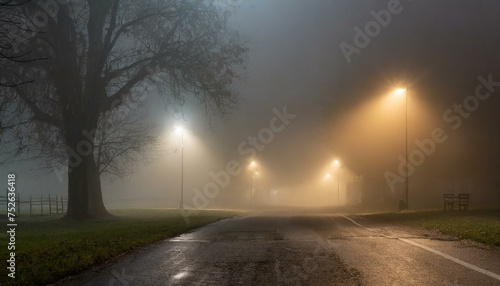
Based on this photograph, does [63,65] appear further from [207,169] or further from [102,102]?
[207,169]

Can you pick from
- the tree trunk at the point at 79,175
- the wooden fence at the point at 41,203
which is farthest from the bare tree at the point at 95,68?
the wooden fence at the point at 41,203

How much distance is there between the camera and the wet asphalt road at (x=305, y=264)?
7.30m

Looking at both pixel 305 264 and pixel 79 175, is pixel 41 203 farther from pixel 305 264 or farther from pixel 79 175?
pixel 305 264

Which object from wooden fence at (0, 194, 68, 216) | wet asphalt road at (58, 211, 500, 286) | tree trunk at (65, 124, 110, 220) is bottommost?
wooden fence at (0, 194, 68, 216)

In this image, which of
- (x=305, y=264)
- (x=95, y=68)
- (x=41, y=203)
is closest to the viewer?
(x=305, y=264)

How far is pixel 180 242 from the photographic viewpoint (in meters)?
13.2

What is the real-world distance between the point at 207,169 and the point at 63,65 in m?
68.2

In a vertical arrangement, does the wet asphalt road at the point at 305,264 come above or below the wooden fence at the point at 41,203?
above

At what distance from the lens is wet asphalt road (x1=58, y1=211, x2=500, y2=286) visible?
7297 millimetres

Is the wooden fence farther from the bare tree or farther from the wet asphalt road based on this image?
the wet asphalt road

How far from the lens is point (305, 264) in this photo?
8664mm

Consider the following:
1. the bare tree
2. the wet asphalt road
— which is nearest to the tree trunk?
the bare tree

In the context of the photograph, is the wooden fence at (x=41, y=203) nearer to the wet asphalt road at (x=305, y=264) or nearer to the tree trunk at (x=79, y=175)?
the tree trunk at (x=79, y=175)

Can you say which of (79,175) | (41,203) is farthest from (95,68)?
(41,203)
